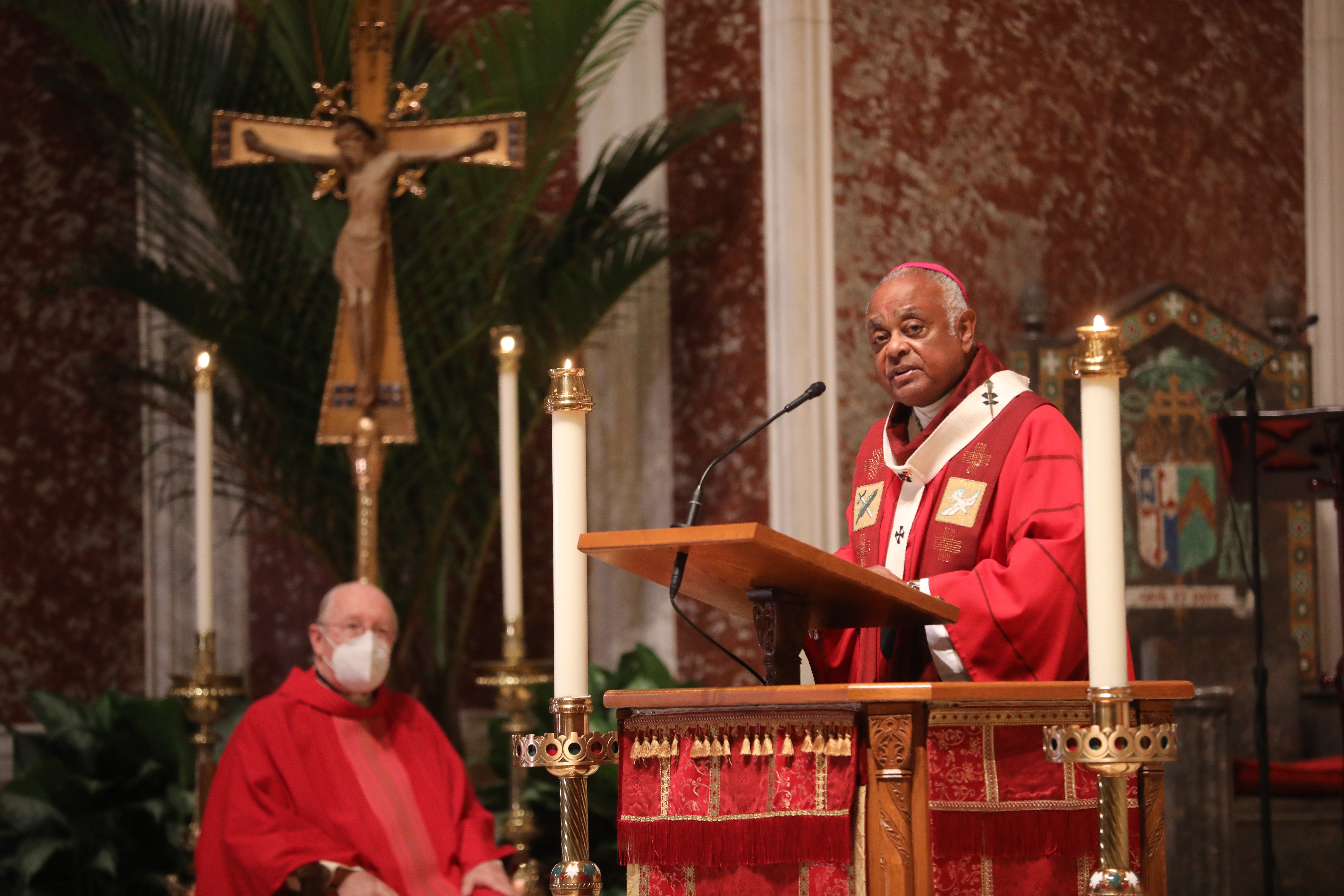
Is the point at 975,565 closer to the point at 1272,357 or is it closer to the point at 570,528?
the point at 570,528

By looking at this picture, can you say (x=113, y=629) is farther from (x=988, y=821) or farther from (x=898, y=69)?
(x=988, y=821)

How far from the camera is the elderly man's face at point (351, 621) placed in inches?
177

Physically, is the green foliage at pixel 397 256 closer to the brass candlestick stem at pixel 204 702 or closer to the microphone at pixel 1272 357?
the brass candlestick stem at pixel 204 702

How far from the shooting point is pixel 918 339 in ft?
10.1

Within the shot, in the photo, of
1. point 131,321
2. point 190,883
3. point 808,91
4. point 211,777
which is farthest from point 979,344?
point 131,321

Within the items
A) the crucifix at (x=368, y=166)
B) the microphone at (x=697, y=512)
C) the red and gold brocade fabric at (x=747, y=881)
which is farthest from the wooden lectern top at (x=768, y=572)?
the crucifix at (x=368, y=166)

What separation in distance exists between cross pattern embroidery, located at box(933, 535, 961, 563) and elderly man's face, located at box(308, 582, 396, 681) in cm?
194

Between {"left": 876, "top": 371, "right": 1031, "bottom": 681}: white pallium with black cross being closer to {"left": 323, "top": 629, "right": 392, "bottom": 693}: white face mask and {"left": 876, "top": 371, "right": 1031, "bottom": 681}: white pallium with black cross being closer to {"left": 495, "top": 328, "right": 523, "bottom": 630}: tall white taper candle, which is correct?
{"left": 495, "top": 328, "right": 523, "bottom": 630}: tall white taper candle

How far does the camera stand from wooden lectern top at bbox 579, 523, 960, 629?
217 centimetres

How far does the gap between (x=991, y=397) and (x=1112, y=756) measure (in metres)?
1.09

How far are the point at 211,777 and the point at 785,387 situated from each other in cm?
273

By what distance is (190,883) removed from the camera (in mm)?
4738

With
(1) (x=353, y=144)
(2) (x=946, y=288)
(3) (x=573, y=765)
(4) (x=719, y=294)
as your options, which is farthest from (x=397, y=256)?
(3) (x=573, y=765)

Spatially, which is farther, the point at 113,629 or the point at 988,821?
the point at 113,629
